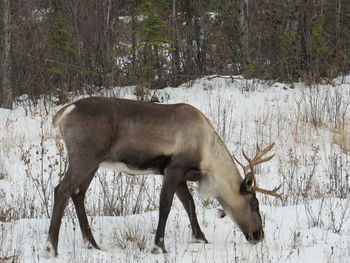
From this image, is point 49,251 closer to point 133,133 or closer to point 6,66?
point 133,133

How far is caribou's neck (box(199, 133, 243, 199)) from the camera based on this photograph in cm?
538

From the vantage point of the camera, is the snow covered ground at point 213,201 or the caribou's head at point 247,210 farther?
the caribou's head at point 247,210

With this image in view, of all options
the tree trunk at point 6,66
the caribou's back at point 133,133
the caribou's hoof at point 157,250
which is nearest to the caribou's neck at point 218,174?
the caribou's back at point 133,133

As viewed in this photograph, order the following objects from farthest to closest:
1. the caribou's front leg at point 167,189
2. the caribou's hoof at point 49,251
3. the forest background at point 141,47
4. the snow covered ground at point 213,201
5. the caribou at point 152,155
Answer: the forest background at point 141,47, the caribou's front leg at point 167,189, the snow covered ground at point 213,201, the caribou at point 152,155, the caribou's hoof at point 49,251

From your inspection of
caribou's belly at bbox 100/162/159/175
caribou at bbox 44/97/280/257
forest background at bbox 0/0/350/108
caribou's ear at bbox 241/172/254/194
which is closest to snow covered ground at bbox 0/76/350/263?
caribou at bbox 44/97/280/257

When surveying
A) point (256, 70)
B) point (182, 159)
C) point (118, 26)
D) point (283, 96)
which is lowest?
point (182, 159)

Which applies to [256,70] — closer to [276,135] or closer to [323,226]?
[276,135]

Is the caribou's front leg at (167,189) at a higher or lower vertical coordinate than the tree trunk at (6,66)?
lower

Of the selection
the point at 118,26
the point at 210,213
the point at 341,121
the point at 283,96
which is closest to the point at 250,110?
the point at 283,96

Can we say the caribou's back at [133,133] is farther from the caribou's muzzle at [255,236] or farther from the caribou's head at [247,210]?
the caribou's muzzle at [255,236]

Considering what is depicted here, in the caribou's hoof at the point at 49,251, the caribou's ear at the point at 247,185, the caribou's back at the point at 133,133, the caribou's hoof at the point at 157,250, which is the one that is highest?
the caribou's back at the point at 133,133

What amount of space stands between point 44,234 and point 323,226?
295cm

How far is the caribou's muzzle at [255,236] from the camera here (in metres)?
5.40

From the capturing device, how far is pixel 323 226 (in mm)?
5820
